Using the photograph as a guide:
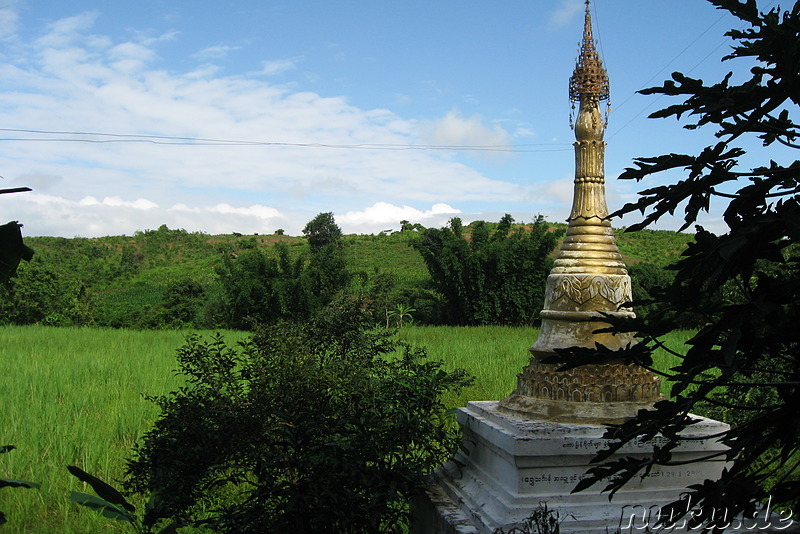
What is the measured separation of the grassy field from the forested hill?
143cm

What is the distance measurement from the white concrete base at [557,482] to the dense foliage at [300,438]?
0.36 meters

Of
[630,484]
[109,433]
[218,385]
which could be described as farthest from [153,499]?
[109,433]

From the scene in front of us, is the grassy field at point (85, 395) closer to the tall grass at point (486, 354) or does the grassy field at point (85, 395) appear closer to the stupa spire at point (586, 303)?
the tall grass at point (486, 354)

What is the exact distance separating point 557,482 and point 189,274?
110 ft

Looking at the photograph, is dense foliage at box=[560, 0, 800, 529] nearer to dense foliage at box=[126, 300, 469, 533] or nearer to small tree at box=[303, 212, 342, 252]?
dense foliage at box=[126, 300, 469, 533]

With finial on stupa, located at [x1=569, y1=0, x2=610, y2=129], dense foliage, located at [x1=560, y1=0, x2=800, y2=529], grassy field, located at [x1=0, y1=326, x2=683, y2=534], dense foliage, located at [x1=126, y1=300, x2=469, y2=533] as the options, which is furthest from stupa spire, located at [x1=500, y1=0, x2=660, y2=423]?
grassy field, located at [x1=0, y1=326, x2=683, y2=534]

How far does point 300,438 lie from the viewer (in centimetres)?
337

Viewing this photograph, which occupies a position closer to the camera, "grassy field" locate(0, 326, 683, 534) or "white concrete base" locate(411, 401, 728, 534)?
"white concrete base" locate(411, 401, 728, 534)

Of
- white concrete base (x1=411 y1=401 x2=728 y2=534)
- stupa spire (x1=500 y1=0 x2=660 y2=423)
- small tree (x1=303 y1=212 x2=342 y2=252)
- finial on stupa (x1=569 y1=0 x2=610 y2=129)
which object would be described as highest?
small tree (x1=303 y1=212 x2=342 y2=252)

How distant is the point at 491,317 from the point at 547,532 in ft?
52.4

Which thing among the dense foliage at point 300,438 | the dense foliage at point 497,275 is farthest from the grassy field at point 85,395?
the dense foliage at point 497,275

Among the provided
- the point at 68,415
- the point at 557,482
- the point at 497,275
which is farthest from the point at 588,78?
the point at 497,275

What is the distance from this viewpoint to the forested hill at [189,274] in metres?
19.7

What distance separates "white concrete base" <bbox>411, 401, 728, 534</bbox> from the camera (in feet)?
9.69
